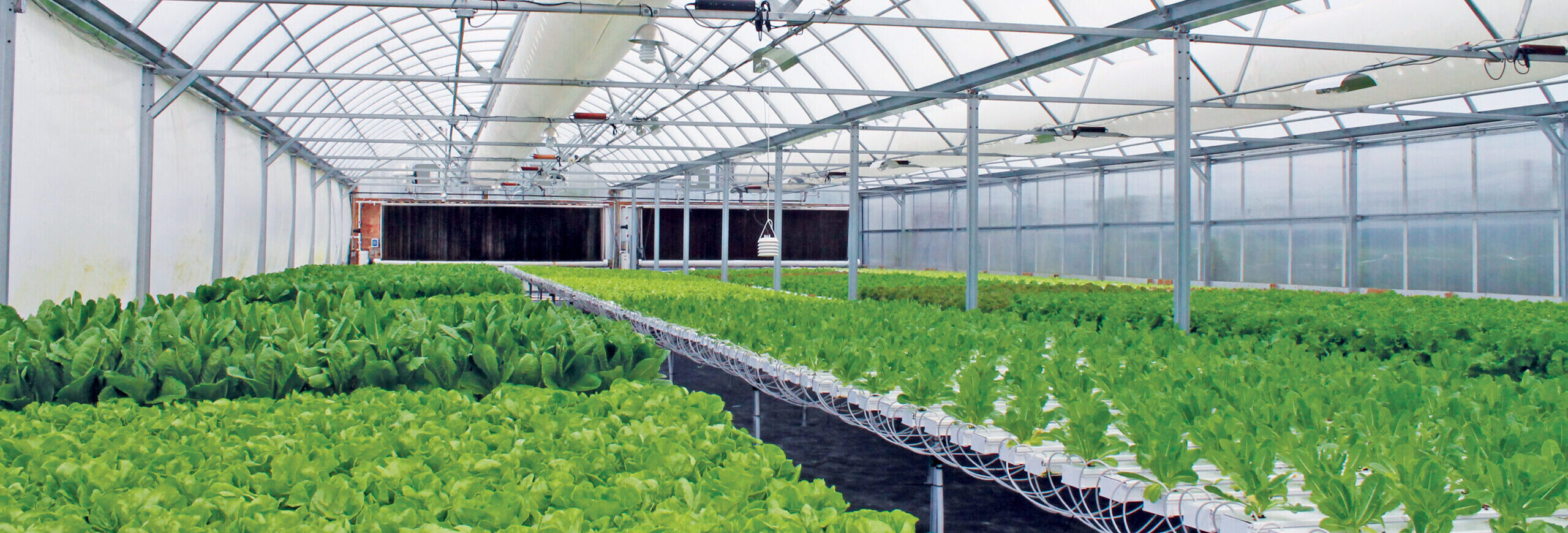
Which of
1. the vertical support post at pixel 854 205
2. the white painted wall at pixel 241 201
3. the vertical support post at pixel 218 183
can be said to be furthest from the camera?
the white painted wall at pixel 241 201

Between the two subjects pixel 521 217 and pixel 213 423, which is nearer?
pixel 213 423

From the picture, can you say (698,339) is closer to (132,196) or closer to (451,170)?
(132,196)

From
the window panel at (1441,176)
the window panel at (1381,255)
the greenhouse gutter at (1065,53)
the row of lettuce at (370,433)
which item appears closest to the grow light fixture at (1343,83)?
the greenhouse gutter at (1065,53)

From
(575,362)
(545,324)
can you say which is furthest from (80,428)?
(545,324)

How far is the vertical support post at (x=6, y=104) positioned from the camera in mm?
6004

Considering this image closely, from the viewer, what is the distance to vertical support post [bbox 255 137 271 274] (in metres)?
15.3

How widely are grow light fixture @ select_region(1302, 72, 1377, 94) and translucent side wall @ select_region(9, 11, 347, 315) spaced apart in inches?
446

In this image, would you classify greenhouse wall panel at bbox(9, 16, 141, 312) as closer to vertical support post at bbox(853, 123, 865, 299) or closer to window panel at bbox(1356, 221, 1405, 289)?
vertical support post at bbox(853, 123, 865, 299)

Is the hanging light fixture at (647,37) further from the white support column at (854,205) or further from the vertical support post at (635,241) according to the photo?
the vertical support post at (635,241)

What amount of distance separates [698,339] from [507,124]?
8.77 meters


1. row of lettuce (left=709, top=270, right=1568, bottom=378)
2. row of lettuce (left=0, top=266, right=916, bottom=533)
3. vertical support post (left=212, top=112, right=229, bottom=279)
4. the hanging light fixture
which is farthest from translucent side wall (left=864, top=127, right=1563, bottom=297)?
vertical support post (left=212, top=112, right=229, bottom=279)

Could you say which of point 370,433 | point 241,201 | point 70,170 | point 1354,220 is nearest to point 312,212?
point 241,201

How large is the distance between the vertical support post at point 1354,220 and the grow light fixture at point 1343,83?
8.21 metres

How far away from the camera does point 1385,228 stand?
15.5 metres
